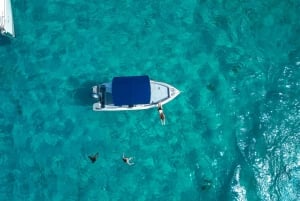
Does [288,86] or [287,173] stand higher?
[288,86]

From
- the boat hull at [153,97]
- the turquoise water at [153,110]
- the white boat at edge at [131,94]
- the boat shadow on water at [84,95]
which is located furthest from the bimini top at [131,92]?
the boat shadow on water at [84,95]

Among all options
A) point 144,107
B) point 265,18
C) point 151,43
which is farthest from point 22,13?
point 265,18

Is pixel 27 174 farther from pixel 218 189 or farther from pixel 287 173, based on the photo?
pixel 287 173

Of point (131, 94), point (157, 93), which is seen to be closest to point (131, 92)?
point (131, 94)

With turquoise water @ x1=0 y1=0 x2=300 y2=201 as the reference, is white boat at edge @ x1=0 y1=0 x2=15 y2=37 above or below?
above

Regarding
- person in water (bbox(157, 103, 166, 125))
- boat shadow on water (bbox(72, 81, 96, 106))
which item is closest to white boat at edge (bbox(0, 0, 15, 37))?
boat shadow on water (bbox(72, 81, 96, 106))

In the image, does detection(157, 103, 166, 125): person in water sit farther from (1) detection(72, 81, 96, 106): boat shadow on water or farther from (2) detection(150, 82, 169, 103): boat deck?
(1) detection(72, 81, 96, 106): boat shadow on water

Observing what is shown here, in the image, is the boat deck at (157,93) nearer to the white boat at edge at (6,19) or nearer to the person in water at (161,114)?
the person in water at (161,114)
